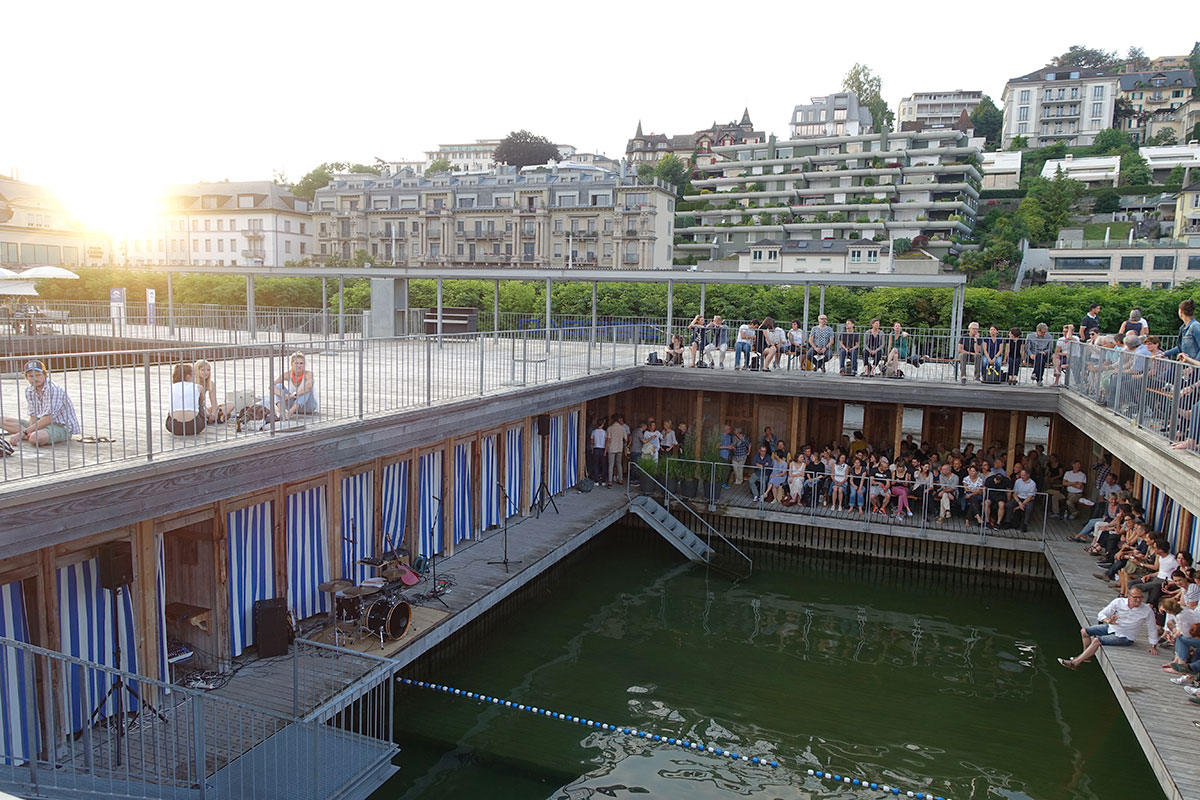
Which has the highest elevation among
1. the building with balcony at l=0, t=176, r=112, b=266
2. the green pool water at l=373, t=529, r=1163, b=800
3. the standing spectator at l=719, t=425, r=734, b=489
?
the building with balcony at l=0, t=176, r=112, b=266

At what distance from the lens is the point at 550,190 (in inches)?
3511

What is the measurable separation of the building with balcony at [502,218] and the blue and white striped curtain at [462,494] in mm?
70138

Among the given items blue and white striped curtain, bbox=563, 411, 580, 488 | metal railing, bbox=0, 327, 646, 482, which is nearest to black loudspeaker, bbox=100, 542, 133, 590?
metal railing, bbox=0, 327, 646, 482

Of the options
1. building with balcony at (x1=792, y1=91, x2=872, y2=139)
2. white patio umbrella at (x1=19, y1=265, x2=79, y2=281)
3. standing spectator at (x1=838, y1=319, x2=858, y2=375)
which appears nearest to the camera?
standing spectator at (x1=838, y1=319, x2=858, y2=375)

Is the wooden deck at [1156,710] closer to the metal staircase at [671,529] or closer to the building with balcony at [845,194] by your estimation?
the metal staircase at [671,529]

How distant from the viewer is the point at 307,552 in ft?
40.3

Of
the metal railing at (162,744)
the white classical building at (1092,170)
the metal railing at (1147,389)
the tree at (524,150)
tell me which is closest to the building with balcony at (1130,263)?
the white classical building at (1092,170)

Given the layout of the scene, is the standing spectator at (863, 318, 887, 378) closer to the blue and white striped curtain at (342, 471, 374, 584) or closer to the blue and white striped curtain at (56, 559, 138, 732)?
the blue and white striped curtain at (342, 471, 374, 584)

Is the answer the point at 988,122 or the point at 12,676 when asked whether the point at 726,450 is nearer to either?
the point at 12,676

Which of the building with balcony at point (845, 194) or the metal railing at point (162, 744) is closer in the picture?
the metal railing at point (162, 744)

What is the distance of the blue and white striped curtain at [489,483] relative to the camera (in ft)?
56.0

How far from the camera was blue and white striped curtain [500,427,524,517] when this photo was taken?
58.5 feet

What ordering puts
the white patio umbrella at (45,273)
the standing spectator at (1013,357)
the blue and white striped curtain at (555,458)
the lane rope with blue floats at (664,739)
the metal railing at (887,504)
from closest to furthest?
the lane rope with blue floats at (664,739) → the standing spectator at (1013,357) → the metal railing at (887,504) → the blue and white striped curtain at (555,458) → the white patio umbrella at (45,273)

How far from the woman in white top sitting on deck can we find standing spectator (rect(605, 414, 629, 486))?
12.9 meters
